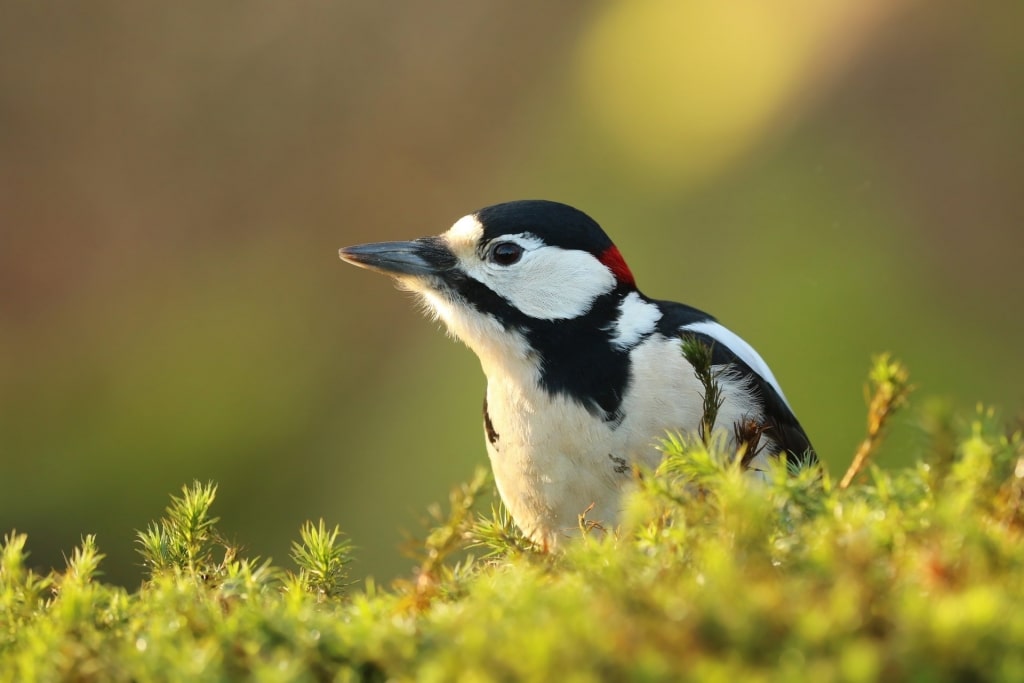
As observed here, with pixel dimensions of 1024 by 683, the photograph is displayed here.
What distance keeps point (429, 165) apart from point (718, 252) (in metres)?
2.59

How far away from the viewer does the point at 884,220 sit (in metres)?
5.96

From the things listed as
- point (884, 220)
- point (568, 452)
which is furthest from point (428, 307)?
point (884, 220)

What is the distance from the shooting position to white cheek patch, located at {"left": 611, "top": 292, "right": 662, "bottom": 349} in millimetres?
2533

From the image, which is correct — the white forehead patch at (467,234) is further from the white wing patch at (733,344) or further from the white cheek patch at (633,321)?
the white wing patch at (733,344)

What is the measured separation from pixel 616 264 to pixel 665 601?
1.90 m

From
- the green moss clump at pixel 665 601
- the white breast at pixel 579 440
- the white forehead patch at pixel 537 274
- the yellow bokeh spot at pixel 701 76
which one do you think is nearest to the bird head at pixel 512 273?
the white forehead patch at pixel 537 274

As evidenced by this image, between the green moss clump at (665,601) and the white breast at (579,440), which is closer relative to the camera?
the green moss clump at (665,601)

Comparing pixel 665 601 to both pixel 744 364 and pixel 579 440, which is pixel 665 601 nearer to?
pixel 579 440

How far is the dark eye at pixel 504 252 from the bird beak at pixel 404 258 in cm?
9

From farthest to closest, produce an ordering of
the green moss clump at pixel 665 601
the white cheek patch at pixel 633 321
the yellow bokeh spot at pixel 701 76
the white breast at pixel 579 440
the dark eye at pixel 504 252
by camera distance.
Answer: the yellow bokeh spot at pixel 701 76 < the dark eye at pixel 504 252 < the white cheek patch at pixel 633 321 < the white breast at pixel 579 440 < the green moss clump at pixel 665 601

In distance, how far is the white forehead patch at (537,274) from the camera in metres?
2.58

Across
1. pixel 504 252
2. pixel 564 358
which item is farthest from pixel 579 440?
pixel 504 252

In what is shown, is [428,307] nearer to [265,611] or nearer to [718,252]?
[265,611]

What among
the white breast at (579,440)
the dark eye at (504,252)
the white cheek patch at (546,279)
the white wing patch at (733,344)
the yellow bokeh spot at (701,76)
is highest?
the yellow bokeh spot at (701,76)
